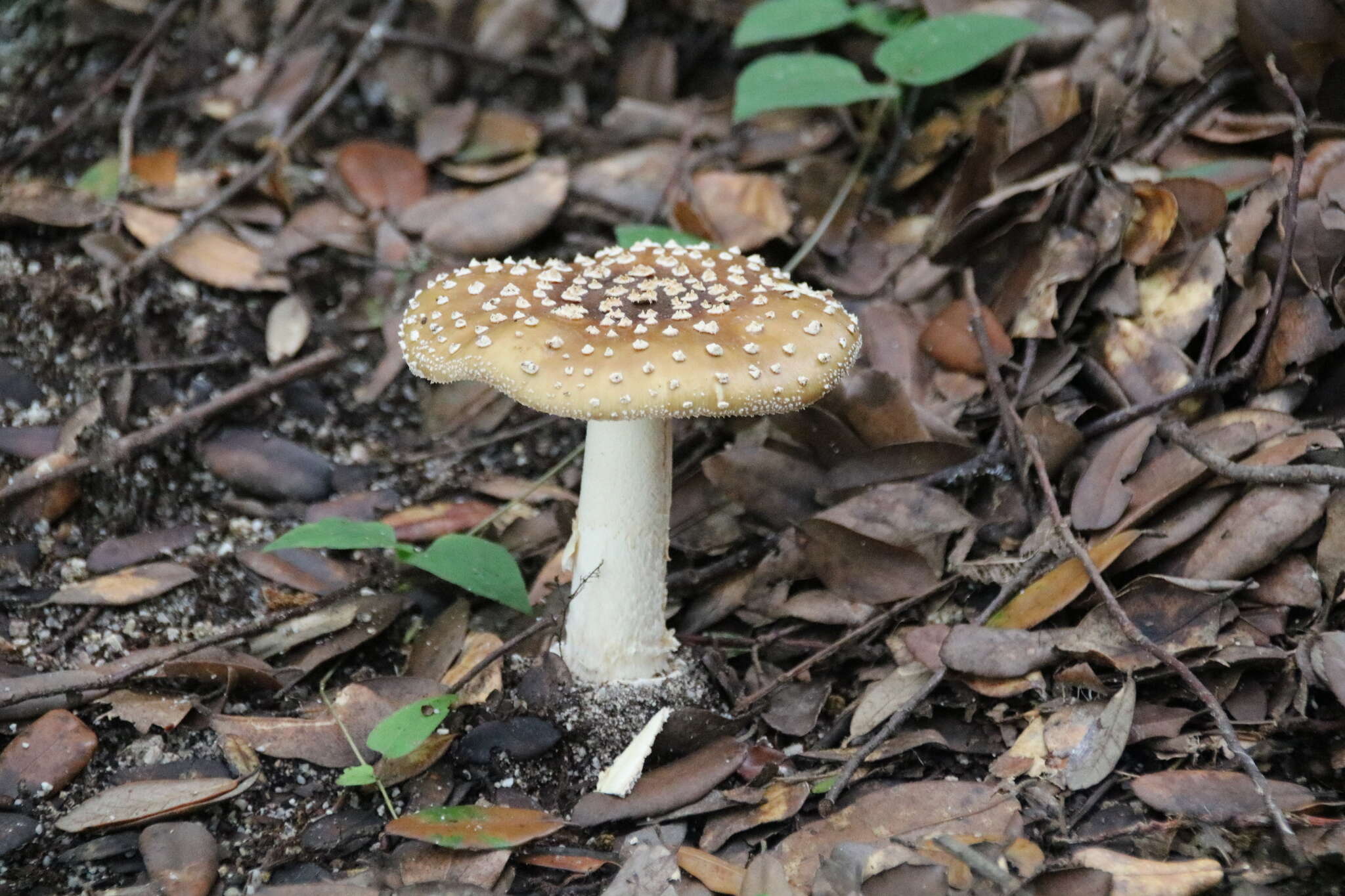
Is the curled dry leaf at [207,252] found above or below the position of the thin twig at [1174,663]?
above

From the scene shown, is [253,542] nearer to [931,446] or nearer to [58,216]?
[58,216]

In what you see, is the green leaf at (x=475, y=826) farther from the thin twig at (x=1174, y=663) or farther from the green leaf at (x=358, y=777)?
the thin twig at (x=1174, y=663)

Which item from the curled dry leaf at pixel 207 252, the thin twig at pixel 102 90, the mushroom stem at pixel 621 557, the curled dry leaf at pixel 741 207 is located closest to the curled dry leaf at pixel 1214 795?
the mushroom stem at pixel 621 557

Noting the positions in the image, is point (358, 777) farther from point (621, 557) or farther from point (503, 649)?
point (621, 557)

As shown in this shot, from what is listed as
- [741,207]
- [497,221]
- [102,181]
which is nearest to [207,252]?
[102,181]

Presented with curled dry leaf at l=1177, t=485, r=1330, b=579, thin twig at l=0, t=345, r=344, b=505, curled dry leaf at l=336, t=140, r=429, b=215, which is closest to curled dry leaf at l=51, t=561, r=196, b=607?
thin twig at l=0, t=345, r=344, b=505
